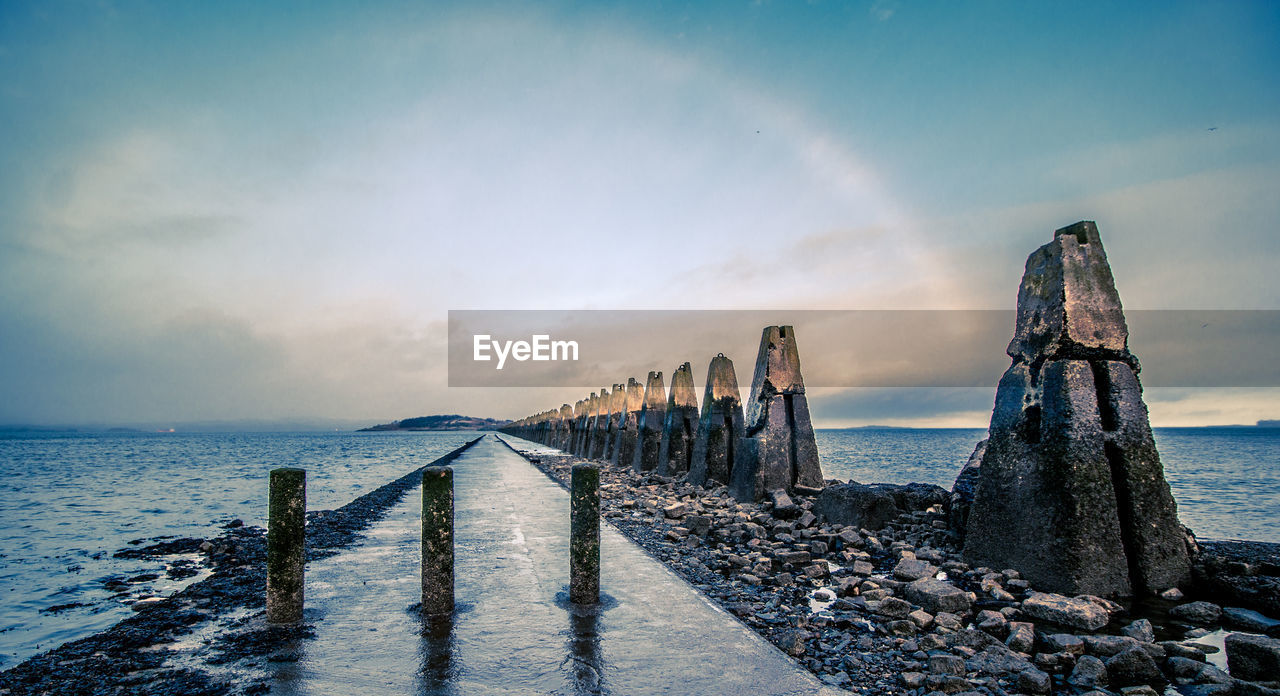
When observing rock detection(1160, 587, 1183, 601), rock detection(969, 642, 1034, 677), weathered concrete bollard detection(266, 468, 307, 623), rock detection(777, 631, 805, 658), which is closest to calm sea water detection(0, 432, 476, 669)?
weathered concrete bollard detection(266, 468, 307, 623)

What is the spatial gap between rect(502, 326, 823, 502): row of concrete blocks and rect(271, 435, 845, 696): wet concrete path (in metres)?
4.49

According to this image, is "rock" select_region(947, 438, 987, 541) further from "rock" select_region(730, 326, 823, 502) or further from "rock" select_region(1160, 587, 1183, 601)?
"rock" select_region(730, 326, 823, 502)

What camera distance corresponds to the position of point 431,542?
511cm

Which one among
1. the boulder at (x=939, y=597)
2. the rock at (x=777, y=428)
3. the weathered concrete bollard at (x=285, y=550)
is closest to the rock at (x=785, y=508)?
the rock at (x=777, y=428)

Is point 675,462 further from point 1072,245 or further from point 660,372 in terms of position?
point 1072,245

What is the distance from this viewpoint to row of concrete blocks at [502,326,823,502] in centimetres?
1141

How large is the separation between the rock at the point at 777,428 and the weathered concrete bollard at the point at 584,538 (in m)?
6.28

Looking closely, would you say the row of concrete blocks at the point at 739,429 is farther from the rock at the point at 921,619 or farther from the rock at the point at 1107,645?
the rock at the point at 1107,645

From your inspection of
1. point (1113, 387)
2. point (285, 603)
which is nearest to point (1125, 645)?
point (1113, 387)

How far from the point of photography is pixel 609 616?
16.5 ft

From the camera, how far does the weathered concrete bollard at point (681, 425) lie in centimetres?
1756

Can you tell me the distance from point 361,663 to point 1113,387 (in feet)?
22.0

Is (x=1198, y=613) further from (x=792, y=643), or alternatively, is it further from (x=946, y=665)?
(x=792, y=643)

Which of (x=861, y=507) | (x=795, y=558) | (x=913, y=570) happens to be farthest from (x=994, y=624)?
(x=861, y=507)
